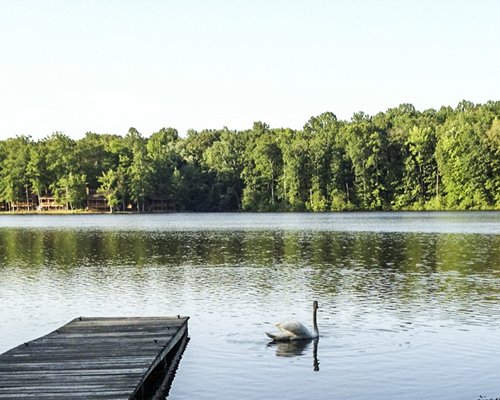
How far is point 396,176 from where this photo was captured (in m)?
134

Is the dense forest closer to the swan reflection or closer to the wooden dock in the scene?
the swan reflection

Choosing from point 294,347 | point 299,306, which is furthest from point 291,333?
point 299,306

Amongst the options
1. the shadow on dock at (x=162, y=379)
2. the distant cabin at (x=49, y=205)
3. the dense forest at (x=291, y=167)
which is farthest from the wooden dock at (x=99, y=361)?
the distant cabin at (x=49, y=205)

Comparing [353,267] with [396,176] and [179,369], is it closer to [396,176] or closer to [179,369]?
[179,369]

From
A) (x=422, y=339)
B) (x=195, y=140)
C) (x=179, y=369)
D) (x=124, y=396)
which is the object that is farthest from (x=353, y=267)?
(x=195, y=140)

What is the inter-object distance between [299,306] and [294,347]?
715cm

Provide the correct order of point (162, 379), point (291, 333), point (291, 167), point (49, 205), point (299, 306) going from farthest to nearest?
point (49, 205)
point (291, 167)
point (299, 306)
point (291, 333)
point (162, 379)

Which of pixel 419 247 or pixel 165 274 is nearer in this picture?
pixel 165 274

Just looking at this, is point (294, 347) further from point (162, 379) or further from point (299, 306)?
point (299, 306)

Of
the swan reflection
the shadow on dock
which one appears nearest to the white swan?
the swan reflection

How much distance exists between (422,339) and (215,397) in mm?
7316

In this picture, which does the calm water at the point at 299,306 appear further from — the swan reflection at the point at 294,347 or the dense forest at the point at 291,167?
the dense forest at the point at 291,167

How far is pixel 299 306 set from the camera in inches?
1032

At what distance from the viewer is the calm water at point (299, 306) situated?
16.1 m
